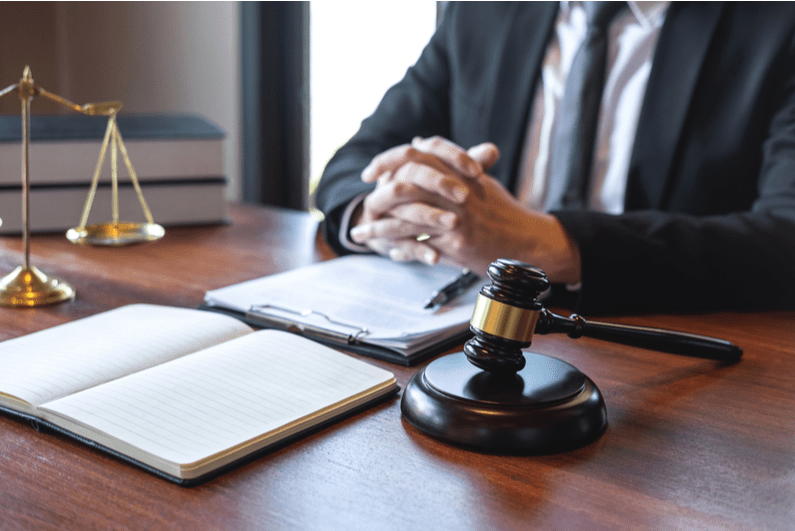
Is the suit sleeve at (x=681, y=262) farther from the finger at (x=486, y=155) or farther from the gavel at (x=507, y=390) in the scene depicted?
the gavel at (x=507, y=390)

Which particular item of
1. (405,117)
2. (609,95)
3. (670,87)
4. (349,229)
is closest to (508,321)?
(349,229)

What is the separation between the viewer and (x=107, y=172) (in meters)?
1.48

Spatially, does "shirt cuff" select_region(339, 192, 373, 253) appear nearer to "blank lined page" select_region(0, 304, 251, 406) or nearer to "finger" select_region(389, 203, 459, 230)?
"finger" select_region(389, 203, 459, 230)

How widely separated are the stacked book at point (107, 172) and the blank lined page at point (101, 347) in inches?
25.9

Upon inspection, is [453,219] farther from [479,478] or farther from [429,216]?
[479,478]

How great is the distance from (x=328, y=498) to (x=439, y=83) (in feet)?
5.01

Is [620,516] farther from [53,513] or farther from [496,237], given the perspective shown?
[496,237]

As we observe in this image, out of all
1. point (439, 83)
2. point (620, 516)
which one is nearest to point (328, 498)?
point (620, 516)

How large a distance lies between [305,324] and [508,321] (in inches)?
13.2

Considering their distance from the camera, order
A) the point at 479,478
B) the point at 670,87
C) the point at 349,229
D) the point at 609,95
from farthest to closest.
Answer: the point at 609,95, the point at 670,87, the point at 349,229, the point at 479,478

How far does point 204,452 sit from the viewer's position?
0.53m

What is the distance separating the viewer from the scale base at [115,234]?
3.21ft

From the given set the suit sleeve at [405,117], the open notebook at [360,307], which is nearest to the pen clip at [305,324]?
the open notebook at [360,307]

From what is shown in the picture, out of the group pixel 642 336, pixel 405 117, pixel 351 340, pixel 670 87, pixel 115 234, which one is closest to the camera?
pixel 642 336
